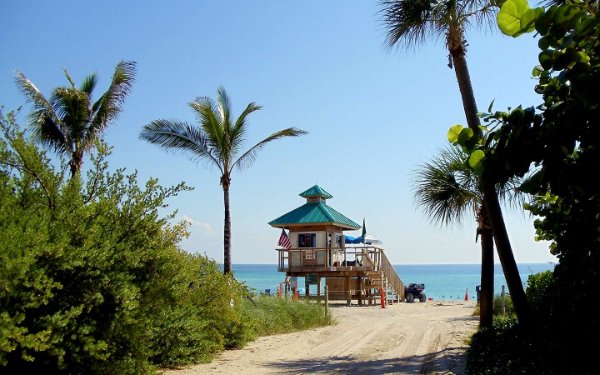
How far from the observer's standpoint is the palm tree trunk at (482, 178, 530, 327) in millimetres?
9602

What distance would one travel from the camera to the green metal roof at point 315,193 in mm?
33062

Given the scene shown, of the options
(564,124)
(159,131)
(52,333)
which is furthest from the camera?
(159,131)

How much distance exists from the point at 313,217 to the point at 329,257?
2.40 metres

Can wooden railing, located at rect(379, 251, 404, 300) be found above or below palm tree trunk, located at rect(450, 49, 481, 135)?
below

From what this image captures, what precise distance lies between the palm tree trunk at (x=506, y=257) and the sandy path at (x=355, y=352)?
156 cm

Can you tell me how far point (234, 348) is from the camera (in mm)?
13352

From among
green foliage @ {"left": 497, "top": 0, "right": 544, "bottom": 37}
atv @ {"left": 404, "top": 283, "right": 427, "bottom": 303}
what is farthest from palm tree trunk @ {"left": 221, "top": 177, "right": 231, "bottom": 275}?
atv @ {"left": 404, "top": 283, "right": 427, "bottom": 303}

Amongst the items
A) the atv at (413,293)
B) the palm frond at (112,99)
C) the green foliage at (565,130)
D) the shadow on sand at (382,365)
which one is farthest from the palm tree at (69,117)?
the atv at (413,293)

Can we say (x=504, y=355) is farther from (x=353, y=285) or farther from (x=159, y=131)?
(x=353, y=285)

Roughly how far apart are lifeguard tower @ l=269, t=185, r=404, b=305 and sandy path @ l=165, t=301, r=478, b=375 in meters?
11.2

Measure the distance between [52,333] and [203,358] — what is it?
5.27m

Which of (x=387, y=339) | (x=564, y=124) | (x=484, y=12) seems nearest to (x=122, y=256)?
(x=564, y=124)

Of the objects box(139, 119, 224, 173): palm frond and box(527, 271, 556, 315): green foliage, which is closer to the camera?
box(527, 271, 556, 315): green foliage

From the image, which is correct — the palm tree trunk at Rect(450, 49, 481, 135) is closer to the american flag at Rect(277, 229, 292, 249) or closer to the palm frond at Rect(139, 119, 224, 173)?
the palm frond at Rect(139, 119, 224, 173)
